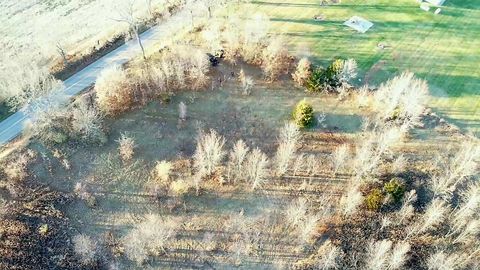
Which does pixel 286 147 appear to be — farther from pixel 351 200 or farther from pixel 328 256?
pixel 328 256

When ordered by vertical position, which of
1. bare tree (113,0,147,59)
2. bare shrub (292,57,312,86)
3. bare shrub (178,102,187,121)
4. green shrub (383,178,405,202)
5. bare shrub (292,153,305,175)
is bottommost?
green shrub (383,178,405,202)

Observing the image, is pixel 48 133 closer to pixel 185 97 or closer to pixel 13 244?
pixel 13 244

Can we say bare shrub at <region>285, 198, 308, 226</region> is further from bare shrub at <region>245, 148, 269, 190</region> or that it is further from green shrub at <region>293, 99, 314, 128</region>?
green shrub at <region>293, 99, 314, 128</region>

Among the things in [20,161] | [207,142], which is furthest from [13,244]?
[207,142]

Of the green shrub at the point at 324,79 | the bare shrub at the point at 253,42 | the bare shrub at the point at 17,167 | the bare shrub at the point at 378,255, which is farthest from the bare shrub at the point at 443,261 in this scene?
the bare shrub at the point at 17,167

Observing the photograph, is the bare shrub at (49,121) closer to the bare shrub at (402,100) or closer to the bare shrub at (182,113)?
the bare shrub at (182,113)

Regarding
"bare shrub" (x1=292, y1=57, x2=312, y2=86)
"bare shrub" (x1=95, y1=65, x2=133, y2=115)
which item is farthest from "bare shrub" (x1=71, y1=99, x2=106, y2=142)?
"bare shrub" (x1=292, y1=57, x2=312, y2=86)

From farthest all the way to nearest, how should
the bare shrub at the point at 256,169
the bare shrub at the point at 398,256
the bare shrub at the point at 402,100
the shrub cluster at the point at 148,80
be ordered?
1. the shrub cluster at the point at 148,80
2. the bare shrub at the point at 402,100
3. the bare shrub at the point at 256,169
4. the bare shrub at the point at 398,256
